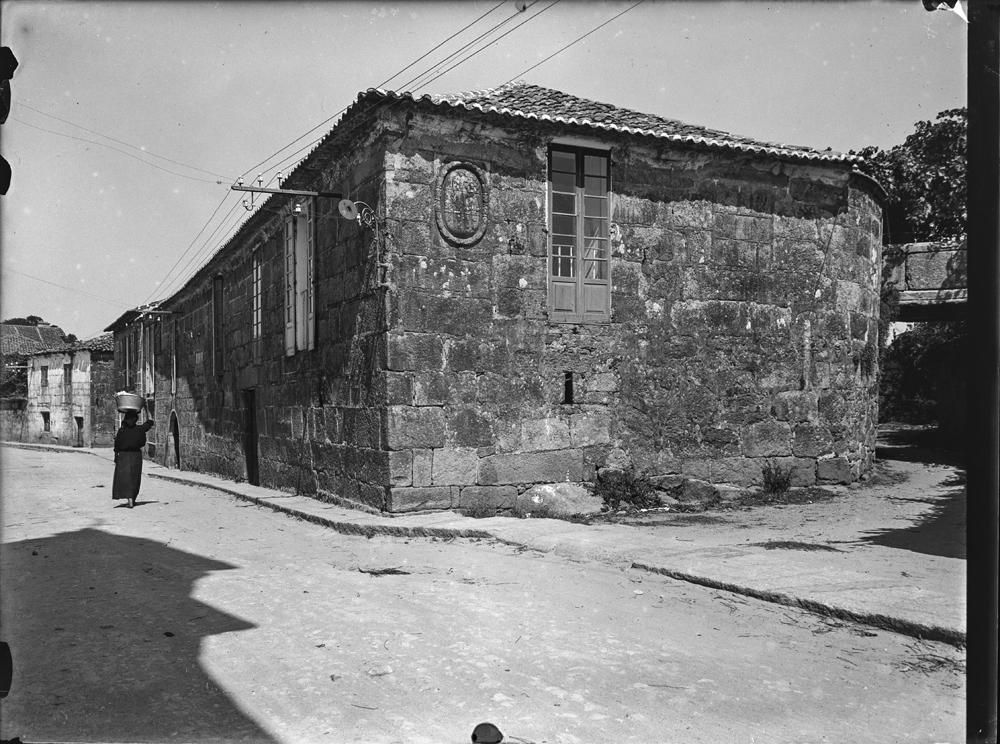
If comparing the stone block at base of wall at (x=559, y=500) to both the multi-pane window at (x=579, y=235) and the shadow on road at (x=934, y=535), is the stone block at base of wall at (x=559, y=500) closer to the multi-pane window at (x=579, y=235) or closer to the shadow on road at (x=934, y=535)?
the multi-pane window at (x=579, y=235)

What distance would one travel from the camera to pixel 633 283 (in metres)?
10.0

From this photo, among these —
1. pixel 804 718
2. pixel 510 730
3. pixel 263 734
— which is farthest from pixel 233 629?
pixel 804 718

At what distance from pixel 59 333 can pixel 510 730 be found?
184 feet


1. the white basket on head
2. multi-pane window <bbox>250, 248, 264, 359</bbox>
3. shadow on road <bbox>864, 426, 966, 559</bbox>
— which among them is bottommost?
shadow on road <bbox>864, 426, 966, 559</bbox>

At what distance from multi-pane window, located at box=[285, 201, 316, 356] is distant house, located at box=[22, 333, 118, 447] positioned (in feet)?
87.6

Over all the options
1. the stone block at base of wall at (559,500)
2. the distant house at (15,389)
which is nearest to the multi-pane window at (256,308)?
the stone block at base of wall at (559,500)

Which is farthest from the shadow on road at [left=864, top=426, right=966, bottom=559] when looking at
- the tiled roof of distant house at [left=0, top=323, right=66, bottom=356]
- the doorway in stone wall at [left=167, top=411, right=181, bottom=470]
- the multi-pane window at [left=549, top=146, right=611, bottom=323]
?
the tiled roof of distant house at [left=0, top=323, right=66, bottom=356]

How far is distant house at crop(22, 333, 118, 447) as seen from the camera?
3572cm

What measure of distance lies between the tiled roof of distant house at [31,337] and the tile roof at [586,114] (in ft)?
122

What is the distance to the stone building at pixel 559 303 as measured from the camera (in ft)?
29.1

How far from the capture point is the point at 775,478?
1066cm

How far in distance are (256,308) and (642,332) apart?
25.0ft

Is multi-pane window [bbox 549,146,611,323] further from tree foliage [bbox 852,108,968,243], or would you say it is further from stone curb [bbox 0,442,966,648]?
tree foliage [bbox 852,108,968,243]

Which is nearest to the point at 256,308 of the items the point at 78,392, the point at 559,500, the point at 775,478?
the point at 559,500
